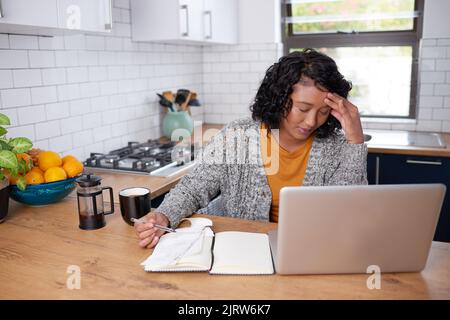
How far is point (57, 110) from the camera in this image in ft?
7.48

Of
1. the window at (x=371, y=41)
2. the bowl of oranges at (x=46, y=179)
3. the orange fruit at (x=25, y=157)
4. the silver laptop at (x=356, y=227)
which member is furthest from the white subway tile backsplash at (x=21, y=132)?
the window at (x=371, y=41)

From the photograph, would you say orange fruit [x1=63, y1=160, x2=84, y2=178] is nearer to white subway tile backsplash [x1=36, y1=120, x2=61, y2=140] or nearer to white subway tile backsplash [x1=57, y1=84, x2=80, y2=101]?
white subway tile backsplash [x1=36, y1=120, x2=61, y2=140]

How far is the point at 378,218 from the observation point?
1011 mm

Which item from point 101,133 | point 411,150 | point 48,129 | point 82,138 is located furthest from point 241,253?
point 411,150

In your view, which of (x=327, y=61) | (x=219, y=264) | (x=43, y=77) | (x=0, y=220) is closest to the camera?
(x=219, y=264)

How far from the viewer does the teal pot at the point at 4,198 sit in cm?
150

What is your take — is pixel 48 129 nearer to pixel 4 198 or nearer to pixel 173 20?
pixel 4 198

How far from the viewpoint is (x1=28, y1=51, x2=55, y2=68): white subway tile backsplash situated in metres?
2.11

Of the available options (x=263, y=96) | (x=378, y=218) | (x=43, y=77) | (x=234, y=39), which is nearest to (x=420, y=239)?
(x=378, y=218)

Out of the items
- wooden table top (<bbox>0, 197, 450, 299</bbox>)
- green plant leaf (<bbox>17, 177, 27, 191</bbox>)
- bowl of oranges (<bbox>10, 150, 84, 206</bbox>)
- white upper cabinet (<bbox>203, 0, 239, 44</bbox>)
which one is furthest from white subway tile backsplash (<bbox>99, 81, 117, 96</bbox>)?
wooden table top (<bbox>0, 197, 450, 299</bbox>)

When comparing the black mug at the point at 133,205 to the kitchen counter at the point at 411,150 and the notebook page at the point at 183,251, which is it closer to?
the notebook page at the point at 183,251

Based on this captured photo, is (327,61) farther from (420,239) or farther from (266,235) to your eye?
(420,239)

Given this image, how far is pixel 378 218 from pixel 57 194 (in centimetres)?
121
